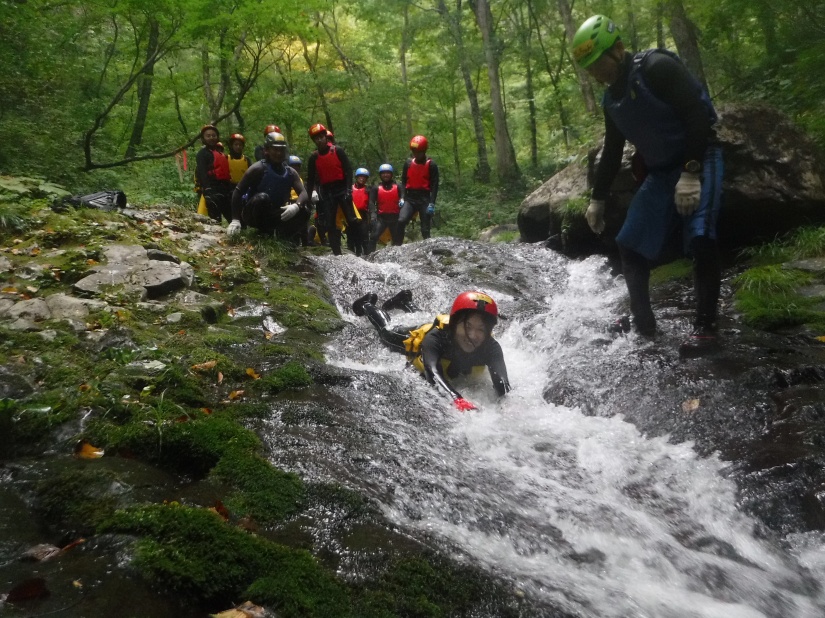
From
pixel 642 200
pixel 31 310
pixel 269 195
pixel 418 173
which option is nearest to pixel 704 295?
pixel 642 200

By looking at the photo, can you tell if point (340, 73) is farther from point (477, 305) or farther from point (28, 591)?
point (28, 591)

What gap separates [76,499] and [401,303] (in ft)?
18.1

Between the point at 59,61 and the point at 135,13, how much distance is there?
8.49 feet

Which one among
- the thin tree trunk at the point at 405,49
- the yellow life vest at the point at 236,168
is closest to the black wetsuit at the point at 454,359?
the yellow life vest at the point at 236,168

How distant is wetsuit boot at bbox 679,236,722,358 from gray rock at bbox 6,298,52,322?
4930mm

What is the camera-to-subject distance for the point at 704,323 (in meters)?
4.44

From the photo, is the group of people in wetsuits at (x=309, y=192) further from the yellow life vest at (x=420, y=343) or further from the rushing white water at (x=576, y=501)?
the rushing white water at (x=576, y=501)

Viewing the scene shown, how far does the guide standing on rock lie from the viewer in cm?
395

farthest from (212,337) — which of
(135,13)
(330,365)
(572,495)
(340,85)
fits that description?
(340,85)

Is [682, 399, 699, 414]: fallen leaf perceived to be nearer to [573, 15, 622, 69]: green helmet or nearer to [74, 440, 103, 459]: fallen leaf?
[573, 15, 622, 69]: green helmet

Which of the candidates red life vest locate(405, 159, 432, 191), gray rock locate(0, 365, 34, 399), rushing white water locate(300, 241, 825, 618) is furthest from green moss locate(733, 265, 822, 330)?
red life vest locate(405, 159, 432, 191)

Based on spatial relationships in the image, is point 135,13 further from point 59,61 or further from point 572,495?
point 572,495

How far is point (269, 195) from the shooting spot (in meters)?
8.14

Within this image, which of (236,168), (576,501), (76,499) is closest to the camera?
(76,499)
